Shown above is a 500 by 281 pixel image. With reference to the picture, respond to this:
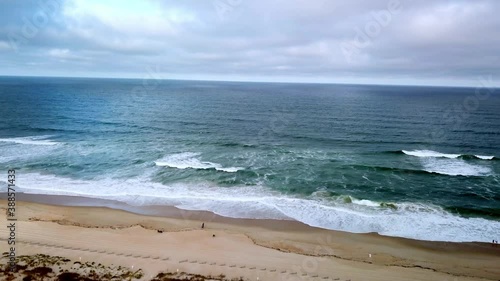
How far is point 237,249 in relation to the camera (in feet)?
75.7

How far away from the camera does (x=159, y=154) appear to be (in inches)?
1812

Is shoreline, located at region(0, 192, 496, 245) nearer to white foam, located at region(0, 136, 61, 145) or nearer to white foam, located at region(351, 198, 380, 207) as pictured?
white foam, located at region(351, 198, 380, 207)

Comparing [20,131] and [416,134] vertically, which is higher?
[416,134]

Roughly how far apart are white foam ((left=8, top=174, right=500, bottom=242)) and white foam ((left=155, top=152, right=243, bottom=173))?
16.6ft

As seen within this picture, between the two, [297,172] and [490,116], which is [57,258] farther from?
[490,116]

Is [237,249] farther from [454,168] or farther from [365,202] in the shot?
[454,168]

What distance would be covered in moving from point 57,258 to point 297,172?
84.3 ft

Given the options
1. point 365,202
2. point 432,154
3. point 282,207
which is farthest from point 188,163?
point 432,154

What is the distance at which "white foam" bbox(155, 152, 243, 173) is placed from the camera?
40.1 meters

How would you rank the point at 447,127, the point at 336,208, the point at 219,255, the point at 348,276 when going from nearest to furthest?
1. the point at 348,276
2. the point at 219,255
3. the point at 336,208
4. the point at 447,127

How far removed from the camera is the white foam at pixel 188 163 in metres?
40.1

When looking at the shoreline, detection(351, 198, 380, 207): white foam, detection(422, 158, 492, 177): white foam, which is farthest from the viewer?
detection(422, 158, 492, 177): white foam

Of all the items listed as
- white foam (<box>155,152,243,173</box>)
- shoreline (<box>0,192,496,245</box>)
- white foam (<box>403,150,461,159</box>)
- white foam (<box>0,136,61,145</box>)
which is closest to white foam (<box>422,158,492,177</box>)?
white foam (<box>403,150,461,159</box>)

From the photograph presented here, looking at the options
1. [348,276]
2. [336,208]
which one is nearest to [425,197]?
[336,208]
